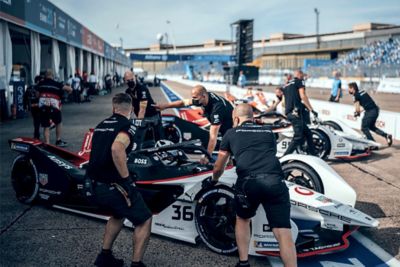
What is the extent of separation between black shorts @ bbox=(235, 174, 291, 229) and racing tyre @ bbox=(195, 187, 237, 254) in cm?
65

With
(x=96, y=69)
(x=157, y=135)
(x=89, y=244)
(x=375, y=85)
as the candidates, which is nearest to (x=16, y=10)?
(x=157, y=135)

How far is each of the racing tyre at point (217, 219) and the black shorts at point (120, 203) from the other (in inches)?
29.5

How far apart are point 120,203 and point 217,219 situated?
108cm

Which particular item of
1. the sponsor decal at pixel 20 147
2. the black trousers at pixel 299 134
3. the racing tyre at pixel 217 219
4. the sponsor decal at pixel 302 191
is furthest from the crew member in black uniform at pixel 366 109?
the sponsor decal at pixel 20 147

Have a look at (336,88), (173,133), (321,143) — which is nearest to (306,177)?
(321,143)

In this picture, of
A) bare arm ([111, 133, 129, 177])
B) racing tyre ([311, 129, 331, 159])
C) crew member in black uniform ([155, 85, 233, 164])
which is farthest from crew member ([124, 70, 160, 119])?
bare arm ([111, 133, 129, 177])

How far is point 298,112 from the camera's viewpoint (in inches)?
308

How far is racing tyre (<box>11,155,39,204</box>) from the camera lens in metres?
5.48

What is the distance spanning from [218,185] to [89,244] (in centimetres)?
152

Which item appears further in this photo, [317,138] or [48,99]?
[48,99]

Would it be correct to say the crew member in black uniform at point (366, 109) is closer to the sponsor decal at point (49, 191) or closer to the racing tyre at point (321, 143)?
the racing tyre at point (321, 143)

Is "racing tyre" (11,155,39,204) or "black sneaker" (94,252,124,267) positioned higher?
"racing tyre" (11,155,39,204)

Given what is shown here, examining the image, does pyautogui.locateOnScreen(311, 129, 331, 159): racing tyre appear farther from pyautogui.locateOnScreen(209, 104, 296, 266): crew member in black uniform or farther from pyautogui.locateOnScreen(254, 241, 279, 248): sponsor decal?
pyautogui.locateOnScreen(209, 104, 296, 266): crew member in black uniform

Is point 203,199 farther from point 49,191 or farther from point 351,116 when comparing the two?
point 351,116
